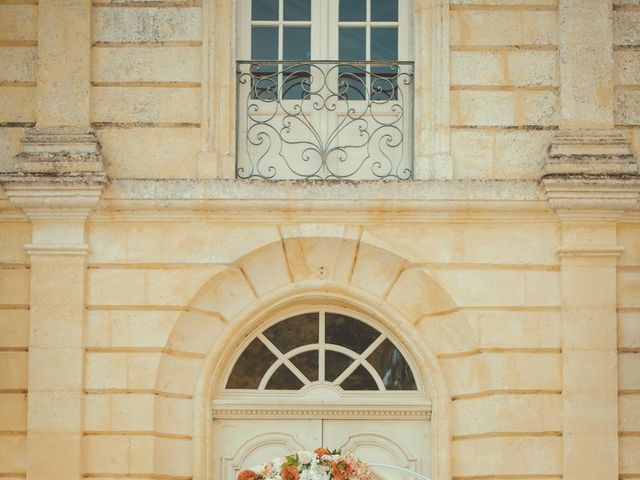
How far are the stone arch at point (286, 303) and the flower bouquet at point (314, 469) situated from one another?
1668mm

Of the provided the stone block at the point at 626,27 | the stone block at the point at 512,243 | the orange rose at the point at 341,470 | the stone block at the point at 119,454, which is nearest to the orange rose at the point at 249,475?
the orange rose at the point at 341,470

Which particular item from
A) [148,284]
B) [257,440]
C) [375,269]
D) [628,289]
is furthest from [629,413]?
[148,284]

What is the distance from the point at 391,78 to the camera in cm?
1102

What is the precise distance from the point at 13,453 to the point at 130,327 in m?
1.17

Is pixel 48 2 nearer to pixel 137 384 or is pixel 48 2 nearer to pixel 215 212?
pixel 215 212

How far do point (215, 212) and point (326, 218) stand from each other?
77 centimetres

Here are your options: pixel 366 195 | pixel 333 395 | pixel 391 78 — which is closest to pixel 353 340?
pixel 333 395

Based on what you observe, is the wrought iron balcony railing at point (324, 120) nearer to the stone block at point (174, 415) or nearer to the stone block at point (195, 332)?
the stone block at point (195, 332)

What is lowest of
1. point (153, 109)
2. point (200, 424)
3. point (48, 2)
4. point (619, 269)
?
point (200, 424)

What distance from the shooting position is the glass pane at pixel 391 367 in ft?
36.2

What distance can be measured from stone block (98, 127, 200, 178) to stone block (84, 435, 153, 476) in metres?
1.85

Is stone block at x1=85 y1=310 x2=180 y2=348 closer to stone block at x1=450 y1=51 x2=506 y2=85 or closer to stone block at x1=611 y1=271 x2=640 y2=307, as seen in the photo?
stone block at x1=450 y1=51 x2=506 y2=85

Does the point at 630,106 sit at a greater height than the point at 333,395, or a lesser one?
greater

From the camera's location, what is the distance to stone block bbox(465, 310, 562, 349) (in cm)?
1058
